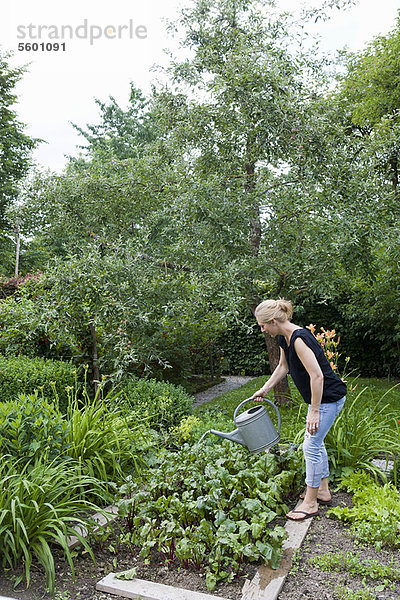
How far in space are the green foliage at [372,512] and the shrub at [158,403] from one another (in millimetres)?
1752

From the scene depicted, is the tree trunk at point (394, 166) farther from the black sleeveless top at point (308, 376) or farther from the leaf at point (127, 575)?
the leaf at point (127, 575)

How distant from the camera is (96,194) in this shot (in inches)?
239

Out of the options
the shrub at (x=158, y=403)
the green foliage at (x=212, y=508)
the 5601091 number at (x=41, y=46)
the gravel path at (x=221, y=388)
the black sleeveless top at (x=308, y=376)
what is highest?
the 5601091 number at (x=41, y=46)

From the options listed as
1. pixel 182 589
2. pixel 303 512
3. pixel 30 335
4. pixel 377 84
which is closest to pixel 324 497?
pixel 303 512

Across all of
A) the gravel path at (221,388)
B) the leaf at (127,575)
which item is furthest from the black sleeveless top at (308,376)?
the gravel path at (221,388)

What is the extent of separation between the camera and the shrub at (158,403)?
4297 mm

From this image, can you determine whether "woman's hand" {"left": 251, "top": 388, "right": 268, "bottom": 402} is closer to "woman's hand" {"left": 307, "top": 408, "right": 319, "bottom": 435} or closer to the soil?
"woman's hand" {"left": 307, "top": 408, "right": 319, "bottom": 435}

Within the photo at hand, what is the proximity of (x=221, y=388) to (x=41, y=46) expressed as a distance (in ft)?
20.7

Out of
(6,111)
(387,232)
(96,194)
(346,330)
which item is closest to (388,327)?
(346,330)

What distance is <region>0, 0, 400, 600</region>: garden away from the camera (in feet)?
7.84

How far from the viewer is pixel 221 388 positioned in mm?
8859

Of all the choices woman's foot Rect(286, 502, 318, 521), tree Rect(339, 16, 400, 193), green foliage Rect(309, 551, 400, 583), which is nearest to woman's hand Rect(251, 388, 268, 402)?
woman's foot Rect(286, 502, 318, 521)

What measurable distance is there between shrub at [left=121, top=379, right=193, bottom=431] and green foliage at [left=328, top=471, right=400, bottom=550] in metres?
1.75

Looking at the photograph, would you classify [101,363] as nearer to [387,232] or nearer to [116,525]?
[116,525]
